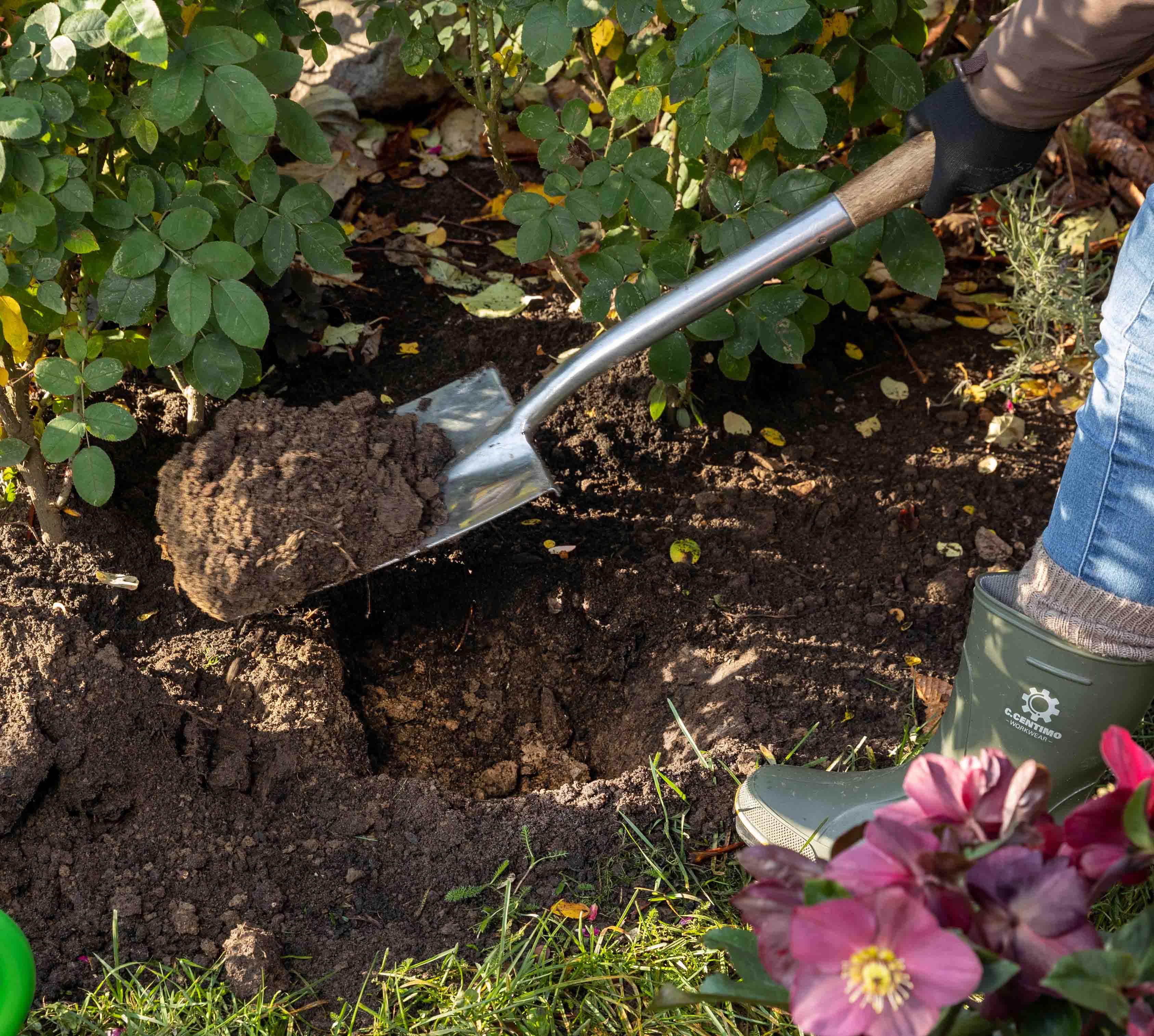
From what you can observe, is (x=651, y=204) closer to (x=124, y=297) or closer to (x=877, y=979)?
(x=124, y=297)

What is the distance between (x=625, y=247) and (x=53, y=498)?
4.22 feet

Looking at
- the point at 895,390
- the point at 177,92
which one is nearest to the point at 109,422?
the point at 177,92

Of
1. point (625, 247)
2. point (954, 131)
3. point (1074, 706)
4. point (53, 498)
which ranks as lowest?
point (1074, 706)

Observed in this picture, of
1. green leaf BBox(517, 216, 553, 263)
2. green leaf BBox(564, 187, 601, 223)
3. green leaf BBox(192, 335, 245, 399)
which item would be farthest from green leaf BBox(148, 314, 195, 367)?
green leaf BBox(564, 187, 601, 223)

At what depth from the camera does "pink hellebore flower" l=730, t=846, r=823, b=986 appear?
770 mm

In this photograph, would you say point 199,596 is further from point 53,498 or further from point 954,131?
point 954,131

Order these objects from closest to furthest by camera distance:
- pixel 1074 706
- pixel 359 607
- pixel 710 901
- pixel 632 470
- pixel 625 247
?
1. pixel 1074 706
2. pixel 710 901
3. pixel 625 247
4. pixel 359 607
5. pixel 632 470

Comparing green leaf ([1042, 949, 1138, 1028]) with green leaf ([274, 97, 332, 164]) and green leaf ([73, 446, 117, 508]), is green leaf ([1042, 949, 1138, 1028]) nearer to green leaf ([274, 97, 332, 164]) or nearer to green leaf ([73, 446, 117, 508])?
green leaf ([73, 446, 117, 508])

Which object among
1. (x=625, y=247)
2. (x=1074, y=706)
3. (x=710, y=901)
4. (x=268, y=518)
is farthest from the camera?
(x=625, y=247)

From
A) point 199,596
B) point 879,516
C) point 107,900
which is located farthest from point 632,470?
point 107,900

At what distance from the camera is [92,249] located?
1688mm

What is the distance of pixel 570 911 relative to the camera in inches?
64.1

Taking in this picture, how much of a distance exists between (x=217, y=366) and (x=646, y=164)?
0.86 meters

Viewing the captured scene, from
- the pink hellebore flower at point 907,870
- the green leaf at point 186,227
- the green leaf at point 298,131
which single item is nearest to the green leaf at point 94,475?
the green leaf at point 186,227
